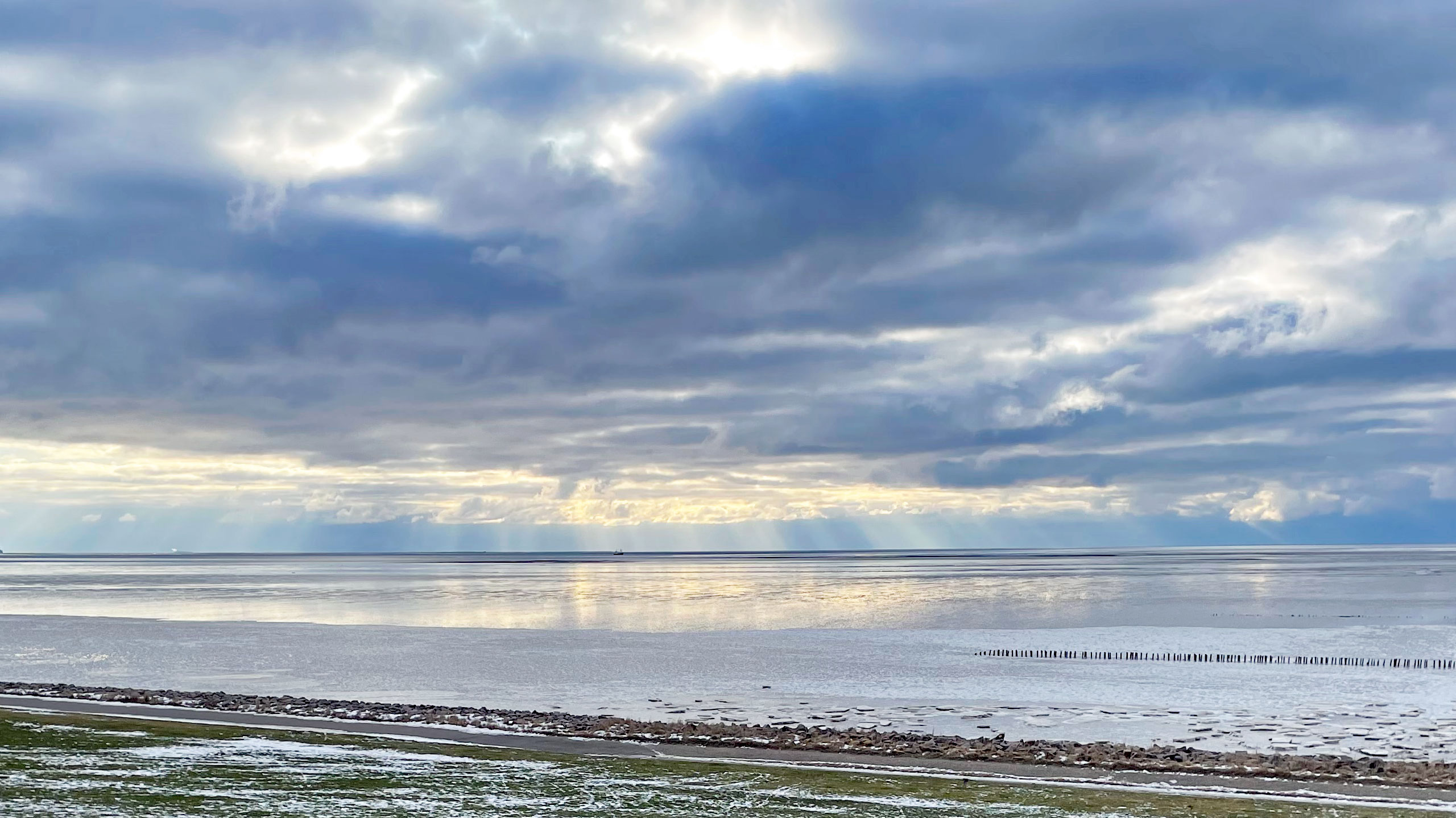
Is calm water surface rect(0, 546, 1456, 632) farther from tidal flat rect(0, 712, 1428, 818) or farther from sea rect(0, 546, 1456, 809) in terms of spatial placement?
tidal flat rect(0, 712, 1428, 818)

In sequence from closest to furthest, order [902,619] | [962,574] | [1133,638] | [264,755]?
[264,755] < [1133,638] < [902,619] < [962,574]

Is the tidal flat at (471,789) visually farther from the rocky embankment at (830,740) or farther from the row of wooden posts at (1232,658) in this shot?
the row of wooden posts at (1232,658)

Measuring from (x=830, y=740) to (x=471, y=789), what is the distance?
10.5 metres

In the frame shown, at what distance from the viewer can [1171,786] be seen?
21969 millimetres

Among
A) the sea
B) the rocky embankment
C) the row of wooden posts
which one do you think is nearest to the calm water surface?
the sea

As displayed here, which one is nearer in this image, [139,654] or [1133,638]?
[139,654]

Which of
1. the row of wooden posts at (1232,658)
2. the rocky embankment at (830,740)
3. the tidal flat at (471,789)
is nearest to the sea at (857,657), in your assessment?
the row of wooden posts at (1232,658)

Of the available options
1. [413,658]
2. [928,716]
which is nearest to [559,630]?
[413,658]

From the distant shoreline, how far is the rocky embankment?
6 cm

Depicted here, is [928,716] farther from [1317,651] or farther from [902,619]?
[902,619]

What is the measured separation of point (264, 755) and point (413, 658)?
28628 mm

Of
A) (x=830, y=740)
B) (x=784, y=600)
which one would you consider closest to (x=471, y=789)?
(x=830, y=740)

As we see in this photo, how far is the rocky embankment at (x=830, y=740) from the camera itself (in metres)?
24.1

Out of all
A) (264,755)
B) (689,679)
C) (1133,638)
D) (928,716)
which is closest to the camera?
(264,755)
